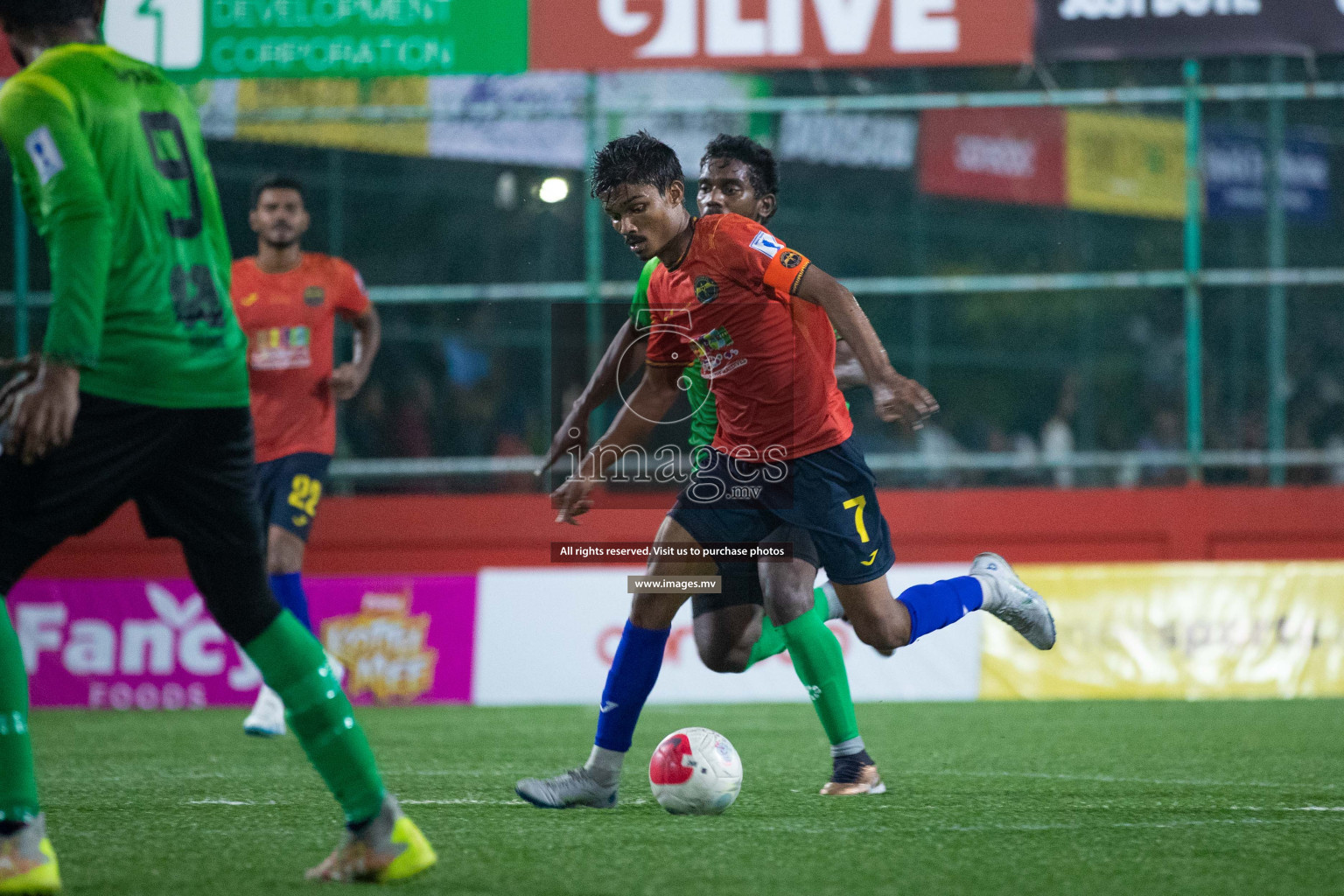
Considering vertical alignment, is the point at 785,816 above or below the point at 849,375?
below

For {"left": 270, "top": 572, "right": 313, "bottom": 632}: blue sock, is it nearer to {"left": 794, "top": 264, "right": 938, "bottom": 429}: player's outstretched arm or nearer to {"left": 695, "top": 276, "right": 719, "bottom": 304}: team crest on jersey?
{"left": 695, "top": 276, "right": 719, "bottom": 304}: team crest on jersey

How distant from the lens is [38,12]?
10.6ft

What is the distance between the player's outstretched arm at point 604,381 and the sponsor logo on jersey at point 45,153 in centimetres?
200

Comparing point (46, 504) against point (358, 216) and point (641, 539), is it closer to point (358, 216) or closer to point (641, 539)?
point (641, 539)

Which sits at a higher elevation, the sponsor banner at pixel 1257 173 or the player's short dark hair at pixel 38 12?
the sponsor banner at pixel 1257 173

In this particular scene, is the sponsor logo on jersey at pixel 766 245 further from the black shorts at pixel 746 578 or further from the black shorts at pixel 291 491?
the black shorts at pixel 291 491

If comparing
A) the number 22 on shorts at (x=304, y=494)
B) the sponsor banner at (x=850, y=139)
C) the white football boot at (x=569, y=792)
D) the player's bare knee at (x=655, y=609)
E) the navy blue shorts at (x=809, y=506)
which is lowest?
the white football boot at (x=569, y=792)

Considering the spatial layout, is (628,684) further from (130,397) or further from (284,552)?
(284,552)

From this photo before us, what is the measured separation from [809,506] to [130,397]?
7.10 ft

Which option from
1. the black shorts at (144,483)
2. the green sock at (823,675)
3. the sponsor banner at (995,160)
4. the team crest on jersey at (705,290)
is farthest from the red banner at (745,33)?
the sponsor banner at (995,160)

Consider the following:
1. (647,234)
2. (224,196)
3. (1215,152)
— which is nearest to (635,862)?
(647,234)

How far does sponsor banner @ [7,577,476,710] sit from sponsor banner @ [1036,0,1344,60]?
5.21 metres

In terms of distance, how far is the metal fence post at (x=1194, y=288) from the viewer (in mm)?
10719

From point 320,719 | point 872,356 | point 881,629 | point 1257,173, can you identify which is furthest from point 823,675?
point 1257,173
